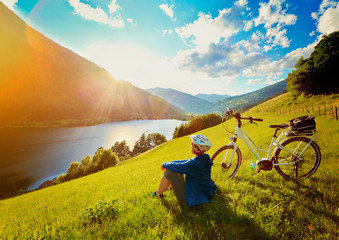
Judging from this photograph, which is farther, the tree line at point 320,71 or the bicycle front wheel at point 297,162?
the tree line at point 320,71

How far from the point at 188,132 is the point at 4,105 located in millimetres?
223106

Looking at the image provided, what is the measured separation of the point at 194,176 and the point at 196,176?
5 cm

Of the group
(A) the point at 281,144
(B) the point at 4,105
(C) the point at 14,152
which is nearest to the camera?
(A) the point at 281,144

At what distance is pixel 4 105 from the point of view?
156125mm

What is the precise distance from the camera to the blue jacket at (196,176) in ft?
10.6

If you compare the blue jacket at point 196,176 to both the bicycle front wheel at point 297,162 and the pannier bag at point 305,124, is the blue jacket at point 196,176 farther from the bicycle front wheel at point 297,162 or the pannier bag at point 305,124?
the pannier bag at point 305,124

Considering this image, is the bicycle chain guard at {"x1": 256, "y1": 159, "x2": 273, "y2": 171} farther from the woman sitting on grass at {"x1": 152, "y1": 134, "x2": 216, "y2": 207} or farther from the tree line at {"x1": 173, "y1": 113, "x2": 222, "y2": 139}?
the tree line at {"x1": 173, "y1": 113, "x2": 222, "y2": 139}

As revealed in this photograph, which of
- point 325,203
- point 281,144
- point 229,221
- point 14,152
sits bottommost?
point 14,152

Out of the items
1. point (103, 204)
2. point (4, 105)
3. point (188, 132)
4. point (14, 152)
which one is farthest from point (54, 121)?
point (103, 204)

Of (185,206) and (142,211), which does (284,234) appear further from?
(142,211)

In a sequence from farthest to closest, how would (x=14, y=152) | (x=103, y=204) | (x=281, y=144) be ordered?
(x=14, y=152) < (x=281, y=144) < (x=103, y=204)

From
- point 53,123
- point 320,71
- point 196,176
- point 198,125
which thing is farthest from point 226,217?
point 53,123

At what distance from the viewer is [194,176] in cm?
326

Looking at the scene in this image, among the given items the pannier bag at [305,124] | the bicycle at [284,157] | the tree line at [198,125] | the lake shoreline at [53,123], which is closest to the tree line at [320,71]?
the tree line at [198,125]
